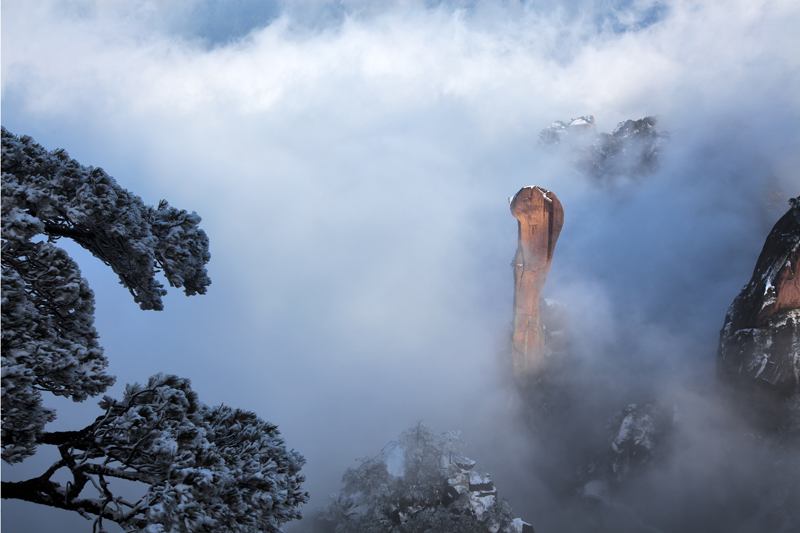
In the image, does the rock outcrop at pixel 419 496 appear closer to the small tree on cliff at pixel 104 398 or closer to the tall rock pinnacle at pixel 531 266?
the tall rock pinnacle at pixel 531 266

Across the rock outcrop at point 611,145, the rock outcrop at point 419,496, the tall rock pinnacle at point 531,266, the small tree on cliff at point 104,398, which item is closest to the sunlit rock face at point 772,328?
the tall rock pinnacle at point 531,266

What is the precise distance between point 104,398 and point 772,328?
2195 cm

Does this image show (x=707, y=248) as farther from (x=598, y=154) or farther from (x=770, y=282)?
(x=598, y=154)

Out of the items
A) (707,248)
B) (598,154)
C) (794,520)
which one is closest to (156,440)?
(794,520)

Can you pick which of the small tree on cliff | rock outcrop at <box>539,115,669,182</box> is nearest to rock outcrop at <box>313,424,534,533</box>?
the small tree on cliff

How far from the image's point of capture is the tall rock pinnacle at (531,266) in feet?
67.9

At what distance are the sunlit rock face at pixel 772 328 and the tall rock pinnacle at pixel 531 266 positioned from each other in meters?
8.31

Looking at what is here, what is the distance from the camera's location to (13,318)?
127 inches

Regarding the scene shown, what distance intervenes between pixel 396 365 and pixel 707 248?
2929 centimetres

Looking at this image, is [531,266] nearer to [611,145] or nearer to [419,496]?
[419,496]

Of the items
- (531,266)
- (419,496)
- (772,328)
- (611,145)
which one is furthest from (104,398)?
(611,145)

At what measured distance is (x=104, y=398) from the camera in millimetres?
3457

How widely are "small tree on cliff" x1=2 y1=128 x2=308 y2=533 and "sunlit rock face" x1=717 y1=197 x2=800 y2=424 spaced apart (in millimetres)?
20231

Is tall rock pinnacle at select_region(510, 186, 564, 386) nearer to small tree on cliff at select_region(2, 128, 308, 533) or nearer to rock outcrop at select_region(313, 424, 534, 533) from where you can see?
rock outcrop at select_region(313, 424, 534, 533)
